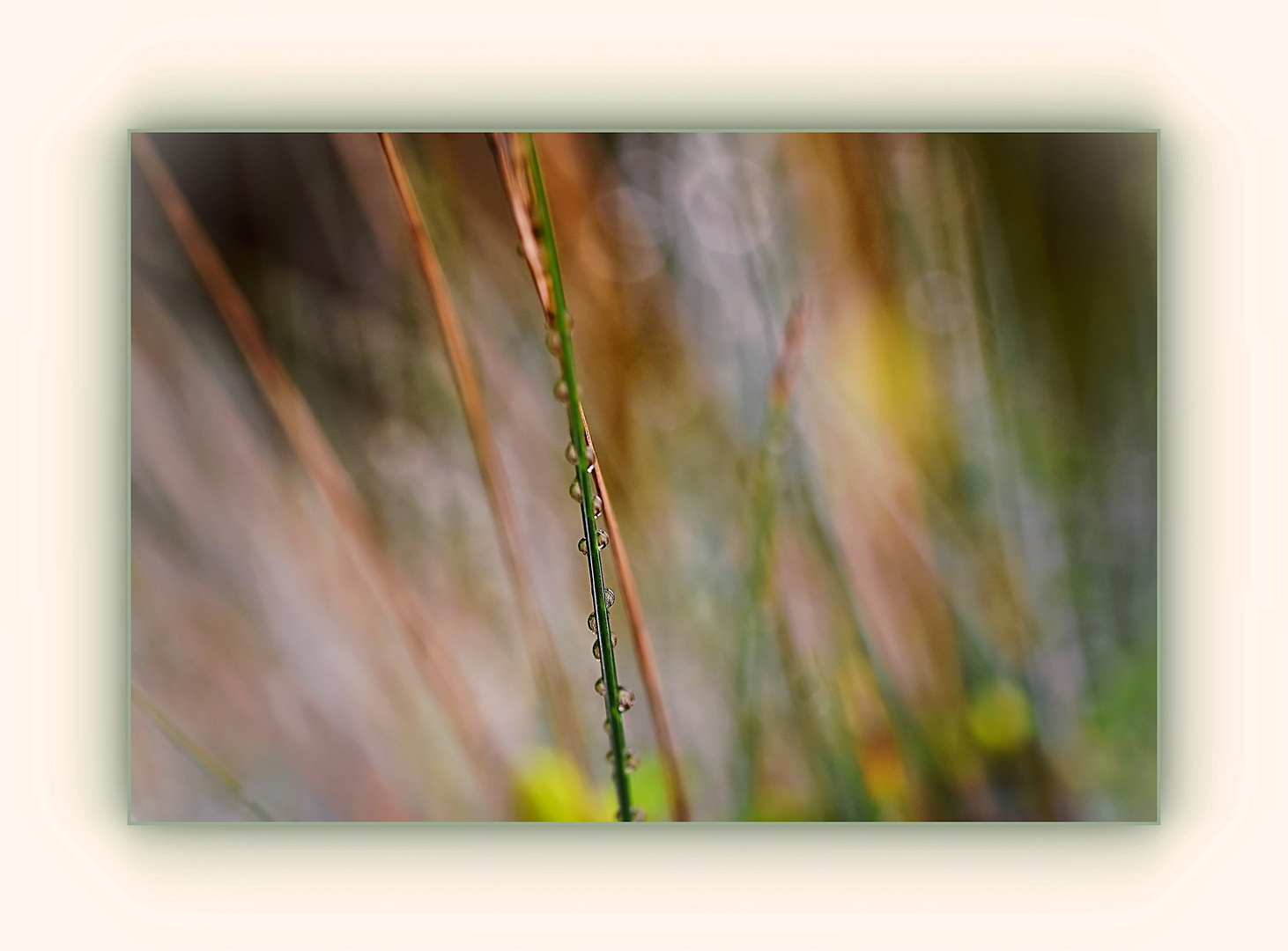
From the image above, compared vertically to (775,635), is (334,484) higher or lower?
higher

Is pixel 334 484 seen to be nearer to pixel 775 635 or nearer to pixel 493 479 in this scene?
pixel 493 479

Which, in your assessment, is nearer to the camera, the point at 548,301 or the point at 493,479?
the point at 548,301

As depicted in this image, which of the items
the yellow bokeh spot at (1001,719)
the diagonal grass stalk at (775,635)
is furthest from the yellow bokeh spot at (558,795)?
the yellow bokeh spot at (1001,719)

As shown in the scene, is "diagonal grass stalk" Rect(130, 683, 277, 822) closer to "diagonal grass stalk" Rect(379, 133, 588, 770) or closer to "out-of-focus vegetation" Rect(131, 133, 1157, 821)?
"out-of-focus vegetation" Rect(131, 133, 1157, 821)

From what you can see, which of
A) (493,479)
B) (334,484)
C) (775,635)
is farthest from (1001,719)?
(334,484)

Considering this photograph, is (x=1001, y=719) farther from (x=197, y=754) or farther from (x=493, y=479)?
(x=197, y=754)
